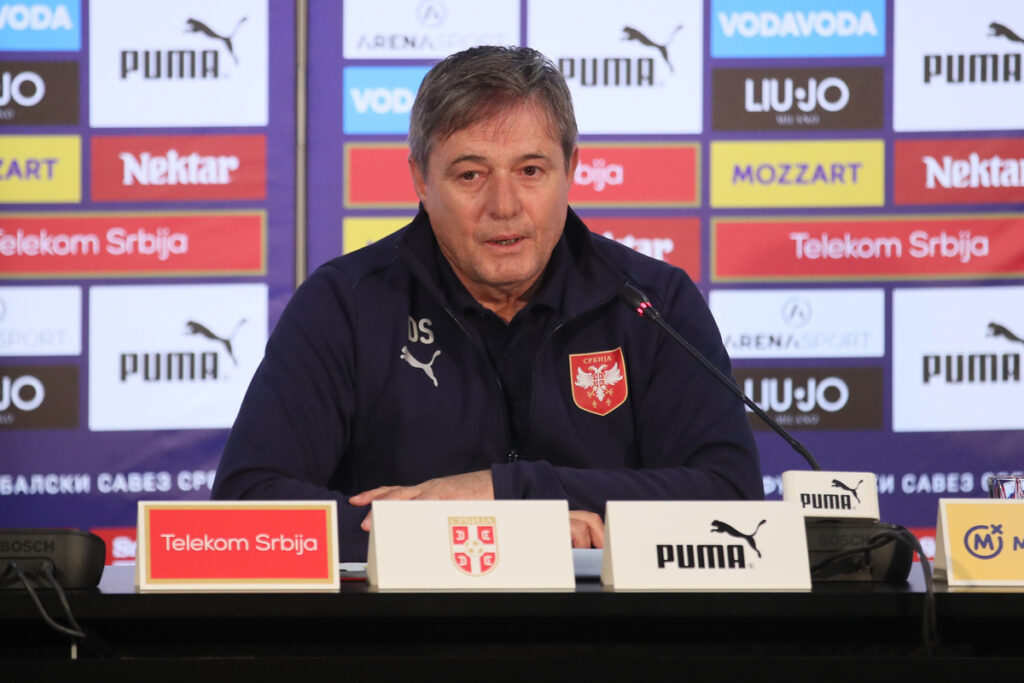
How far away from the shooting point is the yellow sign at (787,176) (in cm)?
317

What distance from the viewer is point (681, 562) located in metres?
1.03

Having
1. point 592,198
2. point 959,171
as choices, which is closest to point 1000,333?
point 959,171

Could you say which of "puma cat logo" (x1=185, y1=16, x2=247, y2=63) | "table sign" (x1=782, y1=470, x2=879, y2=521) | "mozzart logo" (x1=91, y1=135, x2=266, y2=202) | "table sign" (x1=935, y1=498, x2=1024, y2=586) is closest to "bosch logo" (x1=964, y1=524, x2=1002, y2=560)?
"table sign" (x1=935, y1=498, x2=1024, y2=586)

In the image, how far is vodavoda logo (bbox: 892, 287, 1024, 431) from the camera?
3.13 m

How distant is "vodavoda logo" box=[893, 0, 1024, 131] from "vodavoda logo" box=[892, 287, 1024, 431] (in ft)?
1.63

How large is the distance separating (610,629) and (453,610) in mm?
178

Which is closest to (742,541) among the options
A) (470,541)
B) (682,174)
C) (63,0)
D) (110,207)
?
(470,541)

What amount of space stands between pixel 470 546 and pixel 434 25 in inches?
94.0

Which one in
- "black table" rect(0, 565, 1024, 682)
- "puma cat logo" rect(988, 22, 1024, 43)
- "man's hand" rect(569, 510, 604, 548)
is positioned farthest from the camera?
"puma cat logo" rect(988, 22, 1024, 43)

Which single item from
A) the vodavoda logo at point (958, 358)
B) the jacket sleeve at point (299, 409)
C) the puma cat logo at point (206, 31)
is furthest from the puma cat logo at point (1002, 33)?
the jacket sleeve at point (299, 409)

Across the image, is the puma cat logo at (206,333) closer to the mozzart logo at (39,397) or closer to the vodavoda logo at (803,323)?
the mozzart logo at (39,397)

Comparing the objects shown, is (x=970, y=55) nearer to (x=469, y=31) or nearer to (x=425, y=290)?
(x=469, y=31)

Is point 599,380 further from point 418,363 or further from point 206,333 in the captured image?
point 206,333

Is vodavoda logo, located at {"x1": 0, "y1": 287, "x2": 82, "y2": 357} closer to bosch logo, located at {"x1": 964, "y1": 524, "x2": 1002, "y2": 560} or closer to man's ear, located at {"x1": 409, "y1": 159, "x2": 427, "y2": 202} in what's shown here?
man's ear, located at {"x1": 409, "y1": 159, "x2": 427, "y2": 202}
